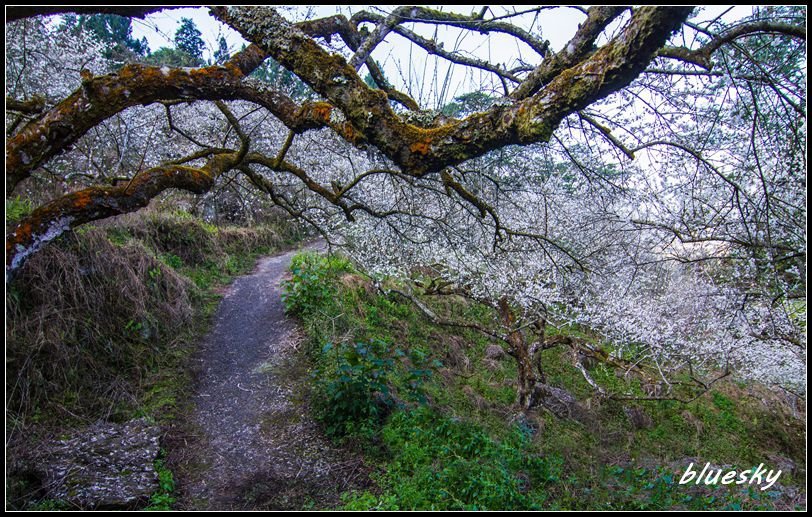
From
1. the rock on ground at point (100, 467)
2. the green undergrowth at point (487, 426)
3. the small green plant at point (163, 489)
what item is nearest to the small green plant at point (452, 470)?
the green undergrowth at point (487, 426)

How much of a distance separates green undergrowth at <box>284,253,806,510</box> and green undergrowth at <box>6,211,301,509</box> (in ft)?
5.92

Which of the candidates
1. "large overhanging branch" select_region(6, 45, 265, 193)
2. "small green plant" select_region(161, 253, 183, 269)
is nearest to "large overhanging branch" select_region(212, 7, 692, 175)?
"large overhanging branch" select_region(6, 45, 265, 193)

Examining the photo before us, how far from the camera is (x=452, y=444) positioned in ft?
15.3

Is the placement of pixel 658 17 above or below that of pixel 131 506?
above

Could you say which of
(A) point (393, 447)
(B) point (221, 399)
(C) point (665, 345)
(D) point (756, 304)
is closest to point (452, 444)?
(A) point (393, 447)

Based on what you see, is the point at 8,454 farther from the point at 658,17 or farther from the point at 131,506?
the point at 658,17

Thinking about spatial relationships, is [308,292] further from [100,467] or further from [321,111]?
[321,111]

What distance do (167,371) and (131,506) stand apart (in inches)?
91.2

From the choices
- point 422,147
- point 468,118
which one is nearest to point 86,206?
point 422,147

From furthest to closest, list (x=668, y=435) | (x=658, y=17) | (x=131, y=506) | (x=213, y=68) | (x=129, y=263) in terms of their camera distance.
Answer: (x=668, y=435)
(x=129, y=263)
(x=131, y=506)
(x=213, y=68)
(x=658, y=17)

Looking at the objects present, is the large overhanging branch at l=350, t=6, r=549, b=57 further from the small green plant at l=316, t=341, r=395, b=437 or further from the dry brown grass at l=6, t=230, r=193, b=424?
the dry brown grass at l=6, t=230, r=193, b=424

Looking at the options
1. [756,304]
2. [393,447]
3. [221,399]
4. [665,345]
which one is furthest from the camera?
[665,345]

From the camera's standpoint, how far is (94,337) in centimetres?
496

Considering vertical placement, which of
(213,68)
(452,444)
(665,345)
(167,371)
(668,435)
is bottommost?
(668,435)
